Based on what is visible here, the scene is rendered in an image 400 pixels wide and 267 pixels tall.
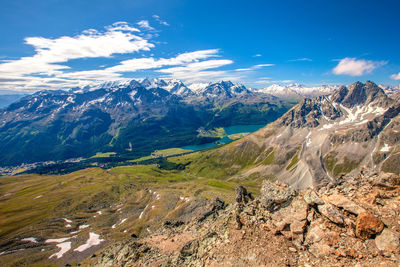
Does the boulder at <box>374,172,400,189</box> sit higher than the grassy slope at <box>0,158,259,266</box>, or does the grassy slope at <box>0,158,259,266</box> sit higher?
the boulder at <box>374,172,400,189</box>

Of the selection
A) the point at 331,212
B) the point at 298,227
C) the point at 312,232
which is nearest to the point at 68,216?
the point at 298,227

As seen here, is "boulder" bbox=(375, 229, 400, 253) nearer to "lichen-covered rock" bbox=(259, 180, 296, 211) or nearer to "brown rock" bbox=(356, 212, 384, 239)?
"brown rock" bbox=(356, 212, 384, 239)

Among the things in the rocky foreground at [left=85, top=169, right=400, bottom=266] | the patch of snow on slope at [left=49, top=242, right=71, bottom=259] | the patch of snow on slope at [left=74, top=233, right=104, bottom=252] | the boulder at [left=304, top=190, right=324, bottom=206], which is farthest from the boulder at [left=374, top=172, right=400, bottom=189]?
the patch of snow on slope at [left=49, top=242, right=71, bottom=259]

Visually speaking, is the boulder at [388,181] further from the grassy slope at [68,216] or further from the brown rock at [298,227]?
the grassy slope at [68,216]

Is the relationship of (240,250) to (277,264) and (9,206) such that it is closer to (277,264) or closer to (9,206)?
(277,264)

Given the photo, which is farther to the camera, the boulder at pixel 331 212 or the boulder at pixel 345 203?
the boulder at pixel 331 212

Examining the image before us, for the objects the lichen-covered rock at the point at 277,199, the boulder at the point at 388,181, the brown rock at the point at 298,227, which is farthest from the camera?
the lichen-covered rock at the point at 277,199

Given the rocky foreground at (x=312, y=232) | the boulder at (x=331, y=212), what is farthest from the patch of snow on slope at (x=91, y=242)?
the boulder at (x=331, y=212)

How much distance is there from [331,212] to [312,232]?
3127mm

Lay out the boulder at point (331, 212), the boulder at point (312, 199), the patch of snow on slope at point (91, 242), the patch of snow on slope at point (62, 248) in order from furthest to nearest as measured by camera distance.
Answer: the patch of snow on slope at point (91, 242) < the patch of snow on slope at point (62, 248) < the boulder at point (312, 199) < the boulder at point (331, 212)

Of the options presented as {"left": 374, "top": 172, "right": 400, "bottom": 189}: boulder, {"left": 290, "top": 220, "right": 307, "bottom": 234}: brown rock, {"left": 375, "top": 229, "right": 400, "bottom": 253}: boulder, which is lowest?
{"left": 290, "top": 220, "right": 307, "bottom": 234}: brown rock

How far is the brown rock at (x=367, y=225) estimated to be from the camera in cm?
1803

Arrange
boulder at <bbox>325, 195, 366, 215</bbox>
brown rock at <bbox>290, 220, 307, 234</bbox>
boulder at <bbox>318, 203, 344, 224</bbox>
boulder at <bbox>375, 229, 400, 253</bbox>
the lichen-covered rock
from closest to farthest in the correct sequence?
boulder at <bbox>375, 229, 400, 253</bbox> → boulder at <bbox>325, 195, 366, 215</bbox> → boulder at <bbox>318, 203, 344, 224</bbox> → brown rock at <bbox>290, 220, 307, 234</bbox> → the lichen-covered rock

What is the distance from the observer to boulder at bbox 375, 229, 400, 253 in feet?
55.1
